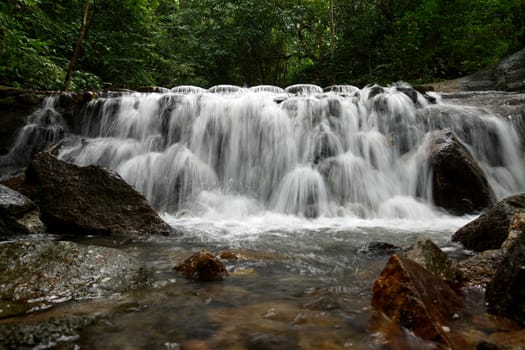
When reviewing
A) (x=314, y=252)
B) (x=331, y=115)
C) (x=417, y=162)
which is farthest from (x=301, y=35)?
(x=314, y=252)

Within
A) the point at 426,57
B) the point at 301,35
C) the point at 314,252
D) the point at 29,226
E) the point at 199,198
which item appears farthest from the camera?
the point at 301,35

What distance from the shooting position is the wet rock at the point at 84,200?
436 cm

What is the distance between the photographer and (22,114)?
8.41 metres

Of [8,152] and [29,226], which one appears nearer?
[29,226]

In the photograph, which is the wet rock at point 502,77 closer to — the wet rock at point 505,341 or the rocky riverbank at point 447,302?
the rocky riverbank at point 447,302

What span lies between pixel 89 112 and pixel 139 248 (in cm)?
611

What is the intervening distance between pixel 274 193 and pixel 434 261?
4.40 meters

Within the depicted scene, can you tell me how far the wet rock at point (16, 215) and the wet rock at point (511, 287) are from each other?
4.63m

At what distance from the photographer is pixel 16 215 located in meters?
4.04

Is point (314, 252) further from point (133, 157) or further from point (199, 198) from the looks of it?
point (133, 157)

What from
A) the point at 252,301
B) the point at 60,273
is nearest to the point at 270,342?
the point at 252,301

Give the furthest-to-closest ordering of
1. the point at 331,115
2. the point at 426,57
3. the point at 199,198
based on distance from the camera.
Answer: the point at 426,57
the point at 331,115
the point at 199,198

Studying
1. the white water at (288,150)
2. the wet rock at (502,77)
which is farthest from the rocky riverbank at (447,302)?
the wet rock at (502,77)

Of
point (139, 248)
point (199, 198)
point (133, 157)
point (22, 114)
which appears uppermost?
point (22, 114)
